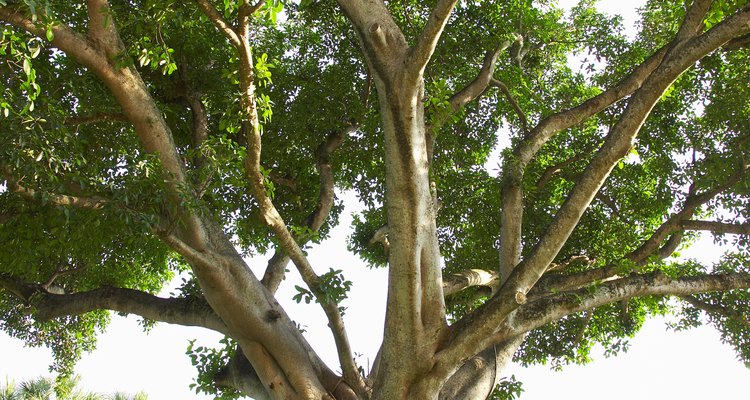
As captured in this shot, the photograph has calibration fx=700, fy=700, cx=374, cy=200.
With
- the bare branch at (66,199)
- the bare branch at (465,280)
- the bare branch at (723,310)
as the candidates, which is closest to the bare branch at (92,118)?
the bare branch at (66,199)

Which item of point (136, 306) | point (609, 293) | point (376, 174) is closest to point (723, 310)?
point (609, 293)

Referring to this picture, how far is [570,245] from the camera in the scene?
35.6 ft

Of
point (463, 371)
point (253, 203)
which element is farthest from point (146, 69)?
point (463, 371)

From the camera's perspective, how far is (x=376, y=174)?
11.0 m

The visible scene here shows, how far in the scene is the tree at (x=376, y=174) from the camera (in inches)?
242

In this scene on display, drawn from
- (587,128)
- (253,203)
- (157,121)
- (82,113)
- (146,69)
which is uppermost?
(587,128)

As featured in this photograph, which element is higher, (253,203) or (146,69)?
(146,69)

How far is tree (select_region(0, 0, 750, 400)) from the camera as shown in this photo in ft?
20.2

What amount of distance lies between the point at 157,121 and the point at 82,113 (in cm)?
202

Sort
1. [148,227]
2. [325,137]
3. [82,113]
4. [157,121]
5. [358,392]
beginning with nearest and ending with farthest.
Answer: [148,227] → [157,121] → [358,392] → [82,113] → [325,137]

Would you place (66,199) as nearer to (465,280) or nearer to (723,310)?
(465,280)

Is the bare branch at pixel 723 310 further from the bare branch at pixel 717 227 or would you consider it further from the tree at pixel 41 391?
the tree at pixel 41 391

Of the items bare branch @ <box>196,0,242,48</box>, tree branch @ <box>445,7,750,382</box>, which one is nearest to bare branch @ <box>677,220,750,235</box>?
tree branch @ <box>445,7,750,382</box>

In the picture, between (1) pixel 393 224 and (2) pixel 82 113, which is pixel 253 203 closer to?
(2) pixel 82 113
